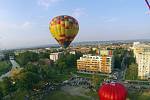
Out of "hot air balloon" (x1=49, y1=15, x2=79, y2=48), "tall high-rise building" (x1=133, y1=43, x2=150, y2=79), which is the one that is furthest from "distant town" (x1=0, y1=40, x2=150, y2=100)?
"hot air balloon" (x1=49, y1=15, x2=79, y2=48)

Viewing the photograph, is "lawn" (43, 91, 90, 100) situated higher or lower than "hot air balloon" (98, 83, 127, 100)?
lower

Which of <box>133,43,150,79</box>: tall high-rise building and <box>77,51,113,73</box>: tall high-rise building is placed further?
<box>77,51,113,73</box>: tall high-rise building

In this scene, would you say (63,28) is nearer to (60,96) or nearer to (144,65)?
(60,96)

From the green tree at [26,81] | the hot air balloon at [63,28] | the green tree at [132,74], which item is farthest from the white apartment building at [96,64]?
the hot air balloon at [63,28]

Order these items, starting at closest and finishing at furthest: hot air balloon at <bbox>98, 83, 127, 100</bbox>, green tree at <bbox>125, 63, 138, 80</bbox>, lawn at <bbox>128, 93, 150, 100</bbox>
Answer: hot air balloon at <bbox>98, 83, 127, 100</bbox>
lawn at <bbox>128, 93, 150, 100</bbox>
green tree at <bbox>125, 63, 138, 80</bbox>

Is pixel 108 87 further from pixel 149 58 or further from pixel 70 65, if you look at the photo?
pixel 70 65

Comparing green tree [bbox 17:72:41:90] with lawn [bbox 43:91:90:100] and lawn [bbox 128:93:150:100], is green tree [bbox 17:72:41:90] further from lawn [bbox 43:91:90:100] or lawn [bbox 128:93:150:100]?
lawn [bbox 128:93:150:100]
